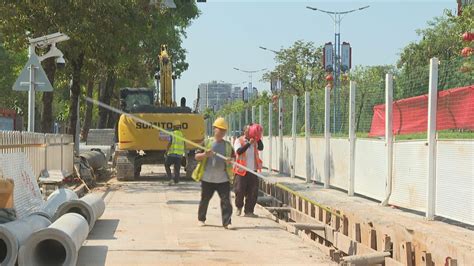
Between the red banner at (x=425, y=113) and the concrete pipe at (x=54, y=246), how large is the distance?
569 centimetres

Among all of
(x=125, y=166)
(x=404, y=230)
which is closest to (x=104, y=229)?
(x=404, y=230)

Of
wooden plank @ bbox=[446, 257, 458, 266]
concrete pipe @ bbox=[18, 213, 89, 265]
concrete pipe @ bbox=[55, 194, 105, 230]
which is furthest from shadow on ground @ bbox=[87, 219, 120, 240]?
wooden plank @ bbox=[446, 257, 458, 266]

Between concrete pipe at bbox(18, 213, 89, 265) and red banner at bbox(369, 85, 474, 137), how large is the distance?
569 centimetres

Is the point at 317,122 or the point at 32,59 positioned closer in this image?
the point at 32,59

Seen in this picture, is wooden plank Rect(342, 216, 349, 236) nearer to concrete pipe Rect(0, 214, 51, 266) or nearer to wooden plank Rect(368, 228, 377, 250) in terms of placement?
wooden plank Rect(368, 228, 377, 250)

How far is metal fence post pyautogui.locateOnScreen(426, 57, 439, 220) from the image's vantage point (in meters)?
10.9

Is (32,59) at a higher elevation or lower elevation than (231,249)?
higher

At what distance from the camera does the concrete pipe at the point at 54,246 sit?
292 inches

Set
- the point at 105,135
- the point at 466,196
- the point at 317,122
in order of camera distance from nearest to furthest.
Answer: the point at 466,196 → the point at 317,122 → the point at 105,135

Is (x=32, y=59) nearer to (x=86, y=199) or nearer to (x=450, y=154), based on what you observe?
(x=86, y=199)

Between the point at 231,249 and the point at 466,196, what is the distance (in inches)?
133

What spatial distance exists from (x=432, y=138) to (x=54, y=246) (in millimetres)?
5833

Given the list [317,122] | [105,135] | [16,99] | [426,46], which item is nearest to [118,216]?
[317,122]

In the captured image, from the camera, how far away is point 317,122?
1862 cm
